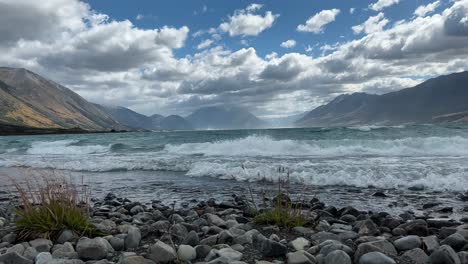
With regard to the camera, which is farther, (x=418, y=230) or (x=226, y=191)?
(x=226, y=191)

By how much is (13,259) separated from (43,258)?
0.37 m

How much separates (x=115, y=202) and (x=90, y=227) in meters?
4.03

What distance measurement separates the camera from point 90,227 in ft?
20.1

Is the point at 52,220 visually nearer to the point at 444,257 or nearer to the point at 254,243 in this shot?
the point at 254,243

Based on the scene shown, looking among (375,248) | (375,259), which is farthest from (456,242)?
(375,259)

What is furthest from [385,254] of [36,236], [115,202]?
[115,202]

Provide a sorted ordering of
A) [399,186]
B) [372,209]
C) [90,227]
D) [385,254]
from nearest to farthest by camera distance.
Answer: [385,254]
[90,227]
[372,209]
[399,186]

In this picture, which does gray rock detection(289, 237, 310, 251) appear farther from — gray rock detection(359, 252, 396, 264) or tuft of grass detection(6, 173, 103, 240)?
tuft of grass detection(6, 173, 103, 240)

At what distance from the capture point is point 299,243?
545 cm

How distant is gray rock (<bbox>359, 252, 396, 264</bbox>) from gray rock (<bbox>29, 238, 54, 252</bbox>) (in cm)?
443

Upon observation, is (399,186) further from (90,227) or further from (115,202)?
(90,227)

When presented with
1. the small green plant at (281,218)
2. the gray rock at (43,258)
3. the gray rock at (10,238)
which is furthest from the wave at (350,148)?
the gray rock at (43,258)

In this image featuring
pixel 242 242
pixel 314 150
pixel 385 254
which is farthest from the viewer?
pixel 314 150

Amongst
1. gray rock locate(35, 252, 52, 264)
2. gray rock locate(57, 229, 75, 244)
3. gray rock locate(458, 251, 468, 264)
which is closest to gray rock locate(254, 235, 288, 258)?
gray rock locate(458, 251, 468, 264)
